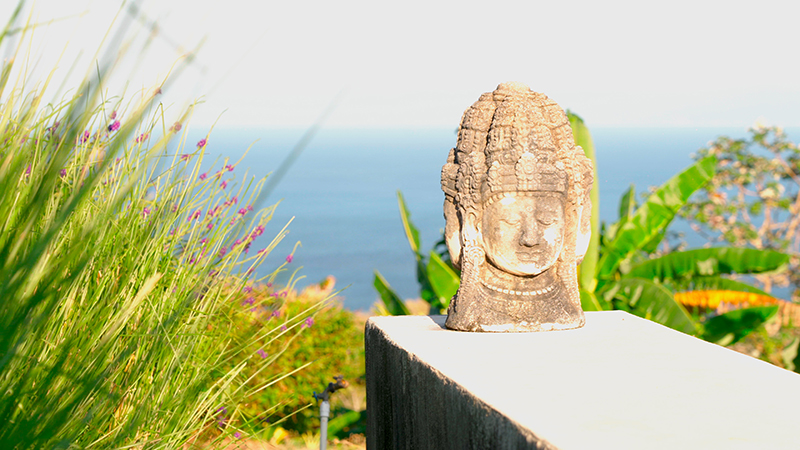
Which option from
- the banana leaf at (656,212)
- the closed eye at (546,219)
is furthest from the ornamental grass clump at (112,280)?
the banana leaf at (656,212)

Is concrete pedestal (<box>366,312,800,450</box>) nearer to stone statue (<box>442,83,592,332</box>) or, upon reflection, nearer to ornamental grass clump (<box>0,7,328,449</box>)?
stone statue (<box>442,83,592,332</box>)

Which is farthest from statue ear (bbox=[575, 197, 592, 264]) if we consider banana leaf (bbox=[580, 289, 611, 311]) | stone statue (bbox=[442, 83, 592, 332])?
banana leaf (bbox=[580, 289, 611, 311])

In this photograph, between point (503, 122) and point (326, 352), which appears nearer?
point (503, 122)

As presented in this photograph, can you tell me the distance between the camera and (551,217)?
120 inches

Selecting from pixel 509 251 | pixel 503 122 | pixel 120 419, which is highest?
pixel 503 122

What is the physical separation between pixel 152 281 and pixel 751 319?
4334 millimetres

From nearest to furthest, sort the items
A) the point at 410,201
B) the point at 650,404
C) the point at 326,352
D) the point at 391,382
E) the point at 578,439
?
the point at 578,439
the point at 650,404
the point at 391,382
the point at 326,352
the point at 410,201

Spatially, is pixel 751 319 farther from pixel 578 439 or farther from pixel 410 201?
pixel 410 201

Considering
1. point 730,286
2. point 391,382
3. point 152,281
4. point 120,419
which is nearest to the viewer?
point 152,281

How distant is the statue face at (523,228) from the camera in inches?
119

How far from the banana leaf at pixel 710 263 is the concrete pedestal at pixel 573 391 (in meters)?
1.52

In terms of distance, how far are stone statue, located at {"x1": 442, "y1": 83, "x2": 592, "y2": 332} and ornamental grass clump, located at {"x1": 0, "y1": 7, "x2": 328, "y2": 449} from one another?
970mm

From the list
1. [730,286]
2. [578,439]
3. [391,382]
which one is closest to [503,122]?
[391,382]

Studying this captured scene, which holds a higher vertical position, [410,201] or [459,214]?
[459,214]
